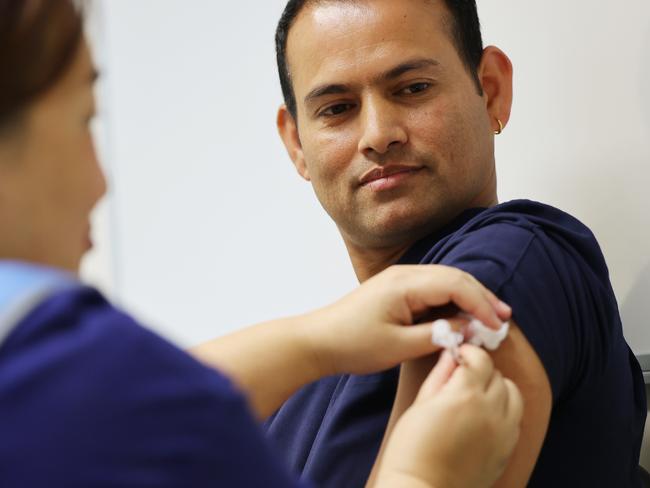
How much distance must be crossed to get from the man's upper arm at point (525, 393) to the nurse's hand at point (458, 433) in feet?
0.25

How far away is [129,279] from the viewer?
218 centimetres

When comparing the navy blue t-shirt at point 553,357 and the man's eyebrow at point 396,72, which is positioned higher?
the man's eyebrow at point 396,72

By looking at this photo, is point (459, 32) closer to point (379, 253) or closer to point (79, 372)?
point (379, 253)

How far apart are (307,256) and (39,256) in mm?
1353

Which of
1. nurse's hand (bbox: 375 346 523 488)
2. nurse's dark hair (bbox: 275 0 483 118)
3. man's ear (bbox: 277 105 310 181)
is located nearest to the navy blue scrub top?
nurse's hand (bbox: 375 346 523 488)

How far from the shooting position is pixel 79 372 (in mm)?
505

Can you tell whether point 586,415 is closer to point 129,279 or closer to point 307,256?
point 307,256

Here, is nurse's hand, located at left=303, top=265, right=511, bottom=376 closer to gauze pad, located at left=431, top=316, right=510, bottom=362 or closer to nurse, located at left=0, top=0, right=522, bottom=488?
gauze pad, located at left=431, top=316, right=510, bottom=362

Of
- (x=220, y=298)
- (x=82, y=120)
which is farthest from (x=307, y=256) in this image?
(x=82, y=120)

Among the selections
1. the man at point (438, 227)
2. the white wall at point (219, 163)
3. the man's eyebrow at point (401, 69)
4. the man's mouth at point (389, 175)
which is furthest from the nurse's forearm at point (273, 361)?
the white wall at point (219, 163)

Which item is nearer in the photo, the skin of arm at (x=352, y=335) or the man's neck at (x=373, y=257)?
the skin of arm at (x=352, y=335)

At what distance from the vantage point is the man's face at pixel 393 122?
1333 millimetres

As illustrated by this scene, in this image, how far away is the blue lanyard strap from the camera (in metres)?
0.51

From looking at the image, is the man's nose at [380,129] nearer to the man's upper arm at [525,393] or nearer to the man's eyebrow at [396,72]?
the man's eyebrow at [396,72]
